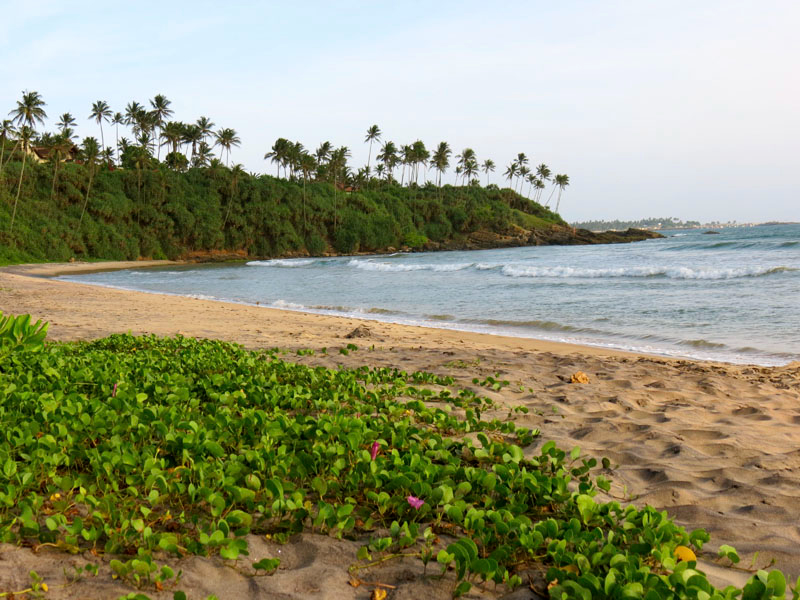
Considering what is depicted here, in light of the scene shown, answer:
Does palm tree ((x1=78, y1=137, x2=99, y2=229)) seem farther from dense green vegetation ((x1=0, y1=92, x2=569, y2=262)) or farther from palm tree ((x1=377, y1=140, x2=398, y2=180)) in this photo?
palm tree ((x1=377, y1=140, x2=398, y2=180))

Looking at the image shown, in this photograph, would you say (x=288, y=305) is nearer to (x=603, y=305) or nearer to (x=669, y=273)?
(x=603, y=305)

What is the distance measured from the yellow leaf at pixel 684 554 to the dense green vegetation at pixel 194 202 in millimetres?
53201

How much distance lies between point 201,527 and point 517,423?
2.64 metres

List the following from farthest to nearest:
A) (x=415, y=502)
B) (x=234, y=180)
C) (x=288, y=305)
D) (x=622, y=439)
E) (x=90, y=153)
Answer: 1. (x=234, y=180)
2. (x=90, y=153)
3. (x=288, y=305)
4. (x=622, y=439)
5. (x=415, y=502)

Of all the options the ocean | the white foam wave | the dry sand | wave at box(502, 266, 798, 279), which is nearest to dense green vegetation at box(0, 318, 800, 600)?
the dry sand

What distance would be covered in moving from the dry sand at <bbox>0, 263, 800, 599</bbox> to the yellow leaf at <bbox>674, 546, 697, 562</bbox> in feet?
Answer: 0.43

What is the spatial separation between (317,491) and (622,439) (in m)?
2.33

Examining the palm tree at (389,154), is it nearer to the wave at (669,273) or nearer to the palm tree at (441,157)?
the palm tree at (441,157)

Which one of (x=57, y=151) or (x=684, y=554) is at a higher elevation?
(x=57, y=151)

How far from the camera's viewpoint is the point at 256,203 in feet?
228

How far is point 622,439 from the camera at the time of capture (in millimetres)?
4137

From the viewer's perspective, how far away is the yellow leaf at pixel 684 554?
2.34m

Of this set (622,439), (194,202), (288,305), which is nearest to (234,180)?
(194,202)

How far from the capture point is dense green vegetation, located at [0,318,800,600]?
7.34 feet
